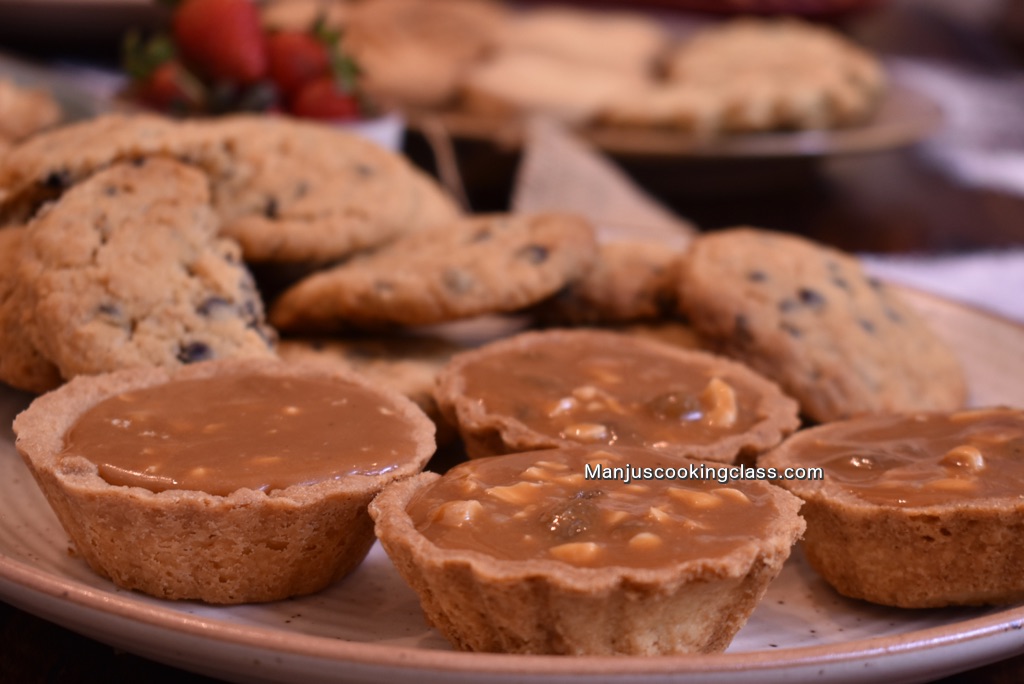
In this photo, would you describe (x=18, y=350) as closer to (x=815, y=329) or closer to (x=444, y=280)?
(x=444, y=280)

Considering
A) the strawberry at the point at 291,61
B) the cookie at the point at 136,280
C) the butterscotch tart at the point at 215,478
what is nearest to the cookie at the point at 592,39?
the strawberry at the point at 291,61

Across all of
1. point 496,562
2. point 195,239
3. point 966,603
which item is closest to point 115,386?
point 195,239

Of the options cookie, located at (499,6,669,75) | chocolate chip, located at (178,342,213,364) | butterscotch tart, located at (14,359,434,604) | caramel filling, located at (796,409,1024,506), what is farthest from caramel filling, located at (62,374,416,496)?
cookie, located at (499,6,669,75)

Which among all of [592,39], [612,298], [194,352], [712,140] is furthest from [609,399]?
[592,39]

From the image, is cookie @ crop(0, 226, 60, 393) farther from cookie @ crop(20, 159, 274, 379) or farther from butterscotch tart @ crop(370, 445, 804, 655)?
butterscotch tart @ crop(370, 445, 804, 655)

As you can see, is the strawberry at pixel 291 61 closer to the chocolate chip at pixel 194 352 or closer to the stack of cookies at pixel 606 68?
the stack of cookies at pixel 606 68
